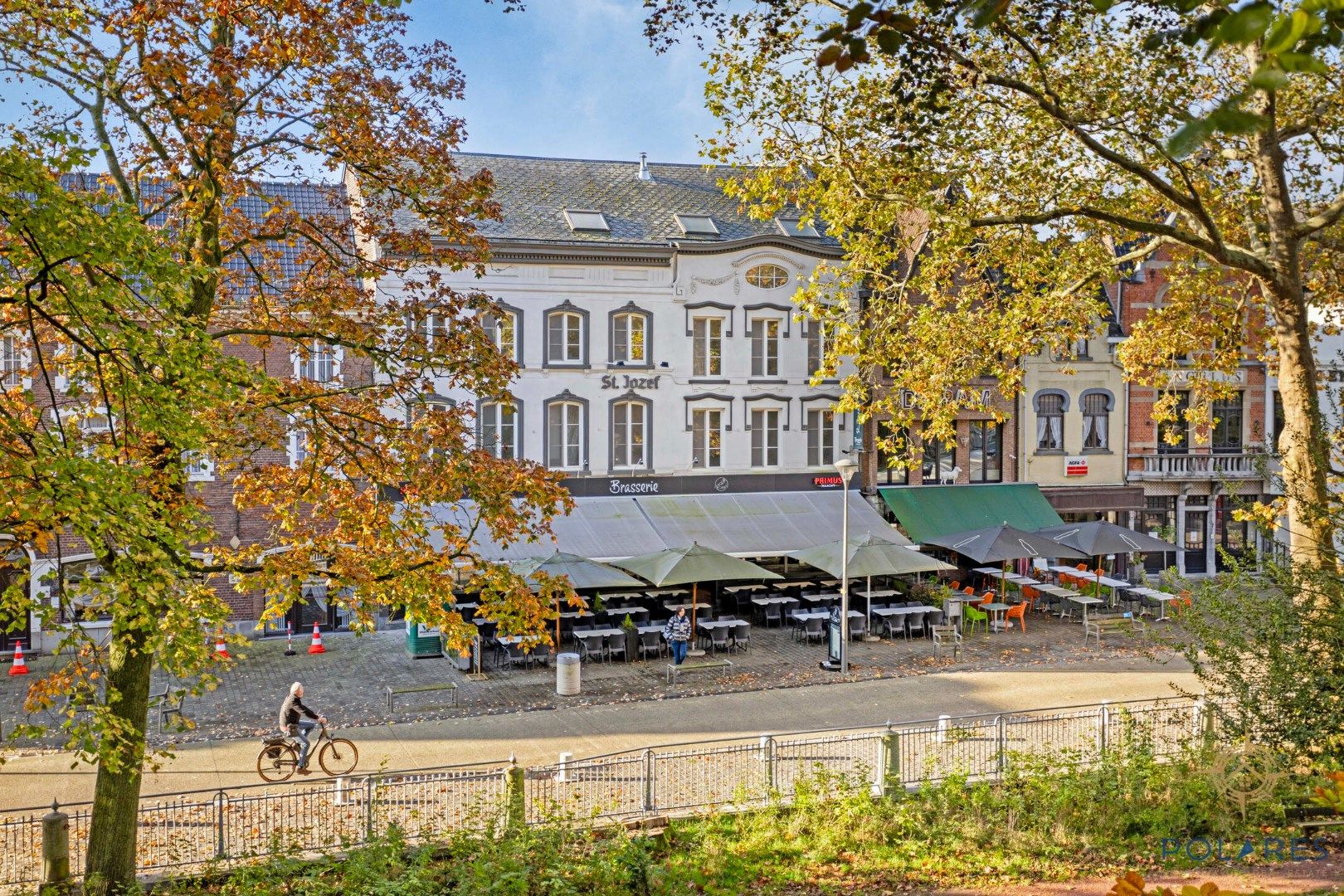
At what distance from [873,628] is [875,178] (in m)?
13.9

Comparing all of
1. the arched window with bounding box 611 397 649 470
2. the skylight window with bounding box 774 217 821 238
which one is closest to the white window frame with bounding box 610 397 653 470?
the arched window with bounding box 611 397 649 470

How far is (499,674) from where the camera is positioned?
21.0 m

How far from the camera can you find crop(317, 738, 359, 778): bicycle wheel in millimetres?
15023

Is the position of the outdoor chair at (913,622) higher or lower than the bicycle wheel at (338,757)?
higher

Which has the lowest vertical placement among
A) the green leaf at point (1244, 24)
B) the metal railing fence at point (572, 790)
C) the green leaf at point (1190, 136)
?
the metal railing fence at point (572, 790)

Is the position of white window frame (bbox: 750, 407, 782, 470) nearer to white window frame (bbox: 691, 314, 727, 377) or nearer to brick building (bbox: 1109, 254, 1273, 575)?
white window frame (bbox: 691, 314, 727, 377)

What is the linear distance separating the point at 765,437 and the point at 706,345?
3.17m

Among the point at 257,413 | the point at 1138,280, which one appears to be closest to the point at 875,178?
the point at 257,413

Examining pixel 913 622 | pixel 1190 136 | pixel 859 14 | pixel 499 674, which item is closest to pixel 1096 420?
pixel 913 622

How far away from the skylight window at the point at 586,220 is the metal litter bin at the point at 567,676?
13460 mm

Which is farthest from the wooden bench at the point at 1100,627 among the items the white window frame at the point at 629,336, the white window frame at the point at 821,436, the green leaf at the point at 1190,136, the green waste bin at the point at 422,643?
the green leaf at the point at 1190,136

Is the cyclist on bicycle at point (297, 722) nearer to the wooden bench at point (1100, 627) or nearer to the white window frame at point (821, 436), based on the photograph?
the wooden bench at point (1100, 627)

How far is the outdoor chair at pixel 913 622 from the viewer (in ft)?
81.0

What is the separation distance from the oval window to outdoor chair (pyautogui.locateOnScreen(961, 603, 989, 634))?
1038 centimetres
